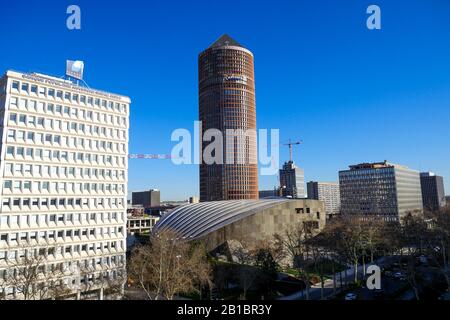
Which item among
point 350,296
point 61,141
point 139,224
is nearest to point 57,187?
point 61,141

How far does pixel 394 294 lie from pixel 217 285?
888 inches

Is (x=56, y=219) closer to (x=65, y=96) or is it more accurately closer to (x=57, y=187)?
(x=57, y=187)

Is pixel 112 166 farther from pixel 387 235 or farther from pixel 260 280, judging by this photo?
pixel 387 235

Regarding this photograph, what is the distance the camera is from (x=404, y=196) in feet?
570

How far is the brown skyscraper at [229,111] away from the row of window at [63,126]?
109843mm

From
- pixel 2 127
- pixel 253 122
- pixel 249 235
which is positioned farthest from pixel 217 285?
pixel 253 122

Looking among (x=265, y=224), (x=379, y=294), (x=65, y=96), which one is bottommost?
(x=379, y=294)

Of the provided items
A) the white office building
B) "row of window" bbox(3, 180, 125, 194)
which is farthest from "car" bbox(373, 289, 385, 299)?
"row of window" bbox(3, 180, 125, 194)

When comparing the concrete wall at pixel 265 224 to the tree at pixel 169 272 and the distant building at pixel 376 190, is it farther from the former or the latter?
the distant building at pixel 376 190

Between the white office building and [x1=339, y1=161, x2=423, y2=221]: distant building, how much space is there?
13606 centimetres

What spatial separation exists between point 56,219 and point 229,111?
13192 centimetres

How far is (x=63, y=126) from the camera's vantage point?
48.8m

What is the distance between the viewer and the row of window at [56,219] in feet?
138
